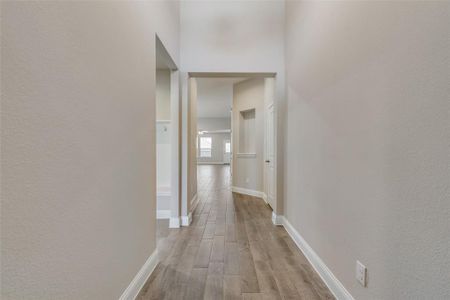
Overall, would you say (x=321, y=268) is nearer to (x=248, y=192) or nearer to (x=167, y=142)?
(x=167, y=142)

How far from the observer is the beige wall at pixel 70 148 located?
734 mm

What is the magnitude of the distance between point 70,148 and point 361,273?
5.55 ft

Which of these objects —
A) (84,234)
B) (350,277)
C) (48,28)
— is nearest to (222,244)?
(350,277)

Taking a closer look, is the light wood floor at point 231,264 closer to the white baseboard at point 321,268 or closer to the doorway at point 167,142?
the white baseboard at point 321,268

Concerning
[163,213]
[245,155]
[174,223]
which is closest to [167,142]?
[163,213]

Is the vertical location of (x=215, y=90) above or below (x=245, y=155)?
above

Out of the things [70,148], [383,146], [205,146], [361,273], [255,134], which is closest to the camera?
[70,148]

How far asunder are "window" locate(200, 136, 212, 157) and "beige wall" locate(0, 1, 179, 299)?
13194mm

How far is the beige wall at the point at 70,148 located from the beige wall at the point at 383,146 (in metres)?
1.48

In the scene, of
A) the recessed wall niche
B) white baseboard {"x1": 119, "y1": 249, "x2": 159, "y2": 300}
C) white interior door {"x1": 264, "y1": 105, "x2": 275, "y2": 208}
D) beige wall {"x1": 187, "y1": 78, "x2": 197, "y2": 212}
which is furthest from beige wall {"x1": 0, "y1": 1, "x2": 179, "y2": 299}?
the recessed wall niche

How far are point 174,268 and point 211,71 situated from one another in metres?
2.49

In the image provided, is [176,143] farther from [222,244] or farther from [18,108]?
[18,108]

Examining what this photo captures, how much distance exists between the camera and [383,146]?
47.2 inches

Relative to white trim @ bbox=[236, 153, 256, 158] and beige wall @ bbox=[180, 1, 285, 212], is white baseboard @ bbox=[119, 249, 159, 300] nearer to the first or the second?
beige wall @ bbox=[180, 1, 285, 212]
